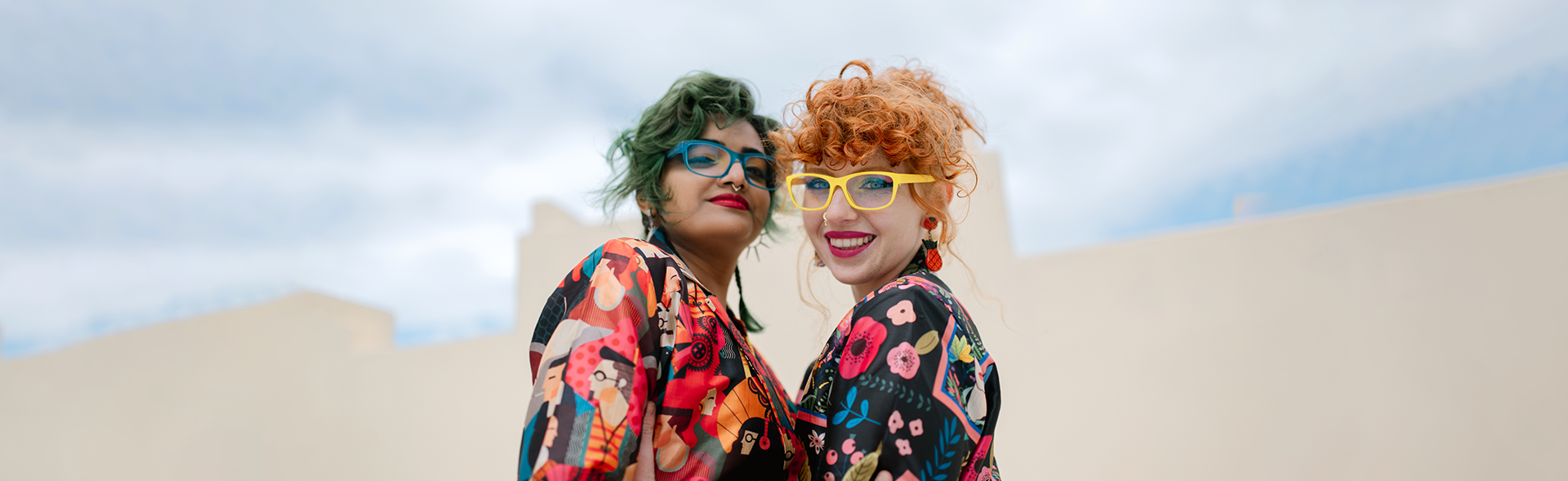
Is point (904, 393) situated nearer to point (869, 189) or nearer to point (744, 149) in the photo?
point (869, 189)

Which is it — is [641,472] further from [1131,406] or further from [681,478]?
[1131,406]

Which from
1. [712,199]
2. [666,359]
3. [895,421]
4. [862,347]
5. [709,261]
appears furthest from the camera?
[709,261]

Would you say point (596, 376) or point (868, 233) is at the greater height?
point (868, 233)

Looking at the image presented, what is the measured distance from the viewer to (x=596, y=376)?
4.85 feet

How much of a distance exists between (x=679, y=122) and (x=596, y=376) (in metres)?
0.84

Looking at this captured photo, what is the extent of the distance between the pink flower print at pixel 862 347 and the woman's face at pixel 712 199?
24.2 inches

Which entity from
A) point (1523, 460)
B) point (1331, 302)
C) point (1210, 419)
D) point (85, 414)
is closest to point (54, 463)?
point (85, 414)

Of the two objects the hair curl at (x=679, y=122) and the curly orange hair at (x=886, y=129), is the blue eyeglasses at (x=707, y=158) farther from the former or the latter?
the curly orange hair at (x=886, y=129)

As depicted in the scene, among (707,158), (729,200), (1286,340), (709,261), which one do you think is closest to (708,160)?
(707,158)

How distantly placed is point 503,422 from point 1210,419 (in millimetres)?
4797

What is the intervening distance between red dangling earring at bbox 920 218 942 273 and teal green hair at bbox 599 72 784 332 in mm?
501

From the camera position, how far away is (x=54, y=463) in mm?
7859

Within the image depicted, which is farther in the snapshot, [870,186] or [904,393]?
[870,186]

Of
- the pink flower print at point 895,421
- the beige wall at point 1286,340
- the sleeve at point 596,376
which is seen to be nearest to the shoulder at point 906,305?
the pink flower print at point 895,421
